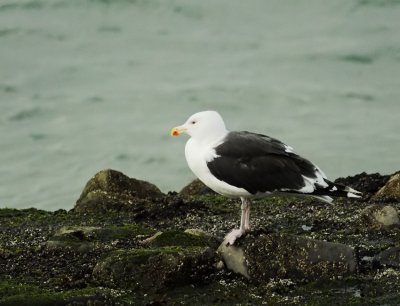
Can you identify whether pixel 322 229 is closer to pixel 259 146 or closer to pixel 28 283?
pixel 259 146

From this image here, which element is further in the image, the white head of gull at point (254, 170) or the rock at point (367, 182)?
the rock at point (367, 182)

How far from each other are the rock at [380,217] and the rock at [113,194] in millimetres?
3143

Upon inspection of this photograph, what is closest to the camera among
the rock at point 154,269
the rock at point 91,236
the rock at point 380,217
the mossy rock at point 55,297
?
the mossy rock at point 55,297

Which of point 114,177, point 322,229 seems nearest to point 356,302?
point 322,229

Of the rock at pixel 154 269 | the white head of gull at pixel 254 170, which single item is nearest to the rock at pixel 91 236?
the rock at pixel 154 269

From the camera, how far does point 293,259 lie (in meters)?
8.84

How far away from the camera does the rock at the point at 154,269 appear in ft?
28.6

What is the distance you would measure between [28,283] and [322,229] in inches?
124

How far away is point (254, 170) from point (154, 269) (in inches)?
54.1

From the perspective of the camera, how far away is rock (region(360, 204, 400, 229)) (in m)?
10.1

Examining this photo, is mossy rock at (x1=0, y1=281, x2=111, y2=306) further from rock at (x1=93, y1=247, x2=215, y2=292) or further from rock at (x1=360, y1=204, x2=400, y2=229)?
rock at (x1=360, y1=204, x2=400, y2=229)

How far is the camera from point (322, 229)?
1045cm

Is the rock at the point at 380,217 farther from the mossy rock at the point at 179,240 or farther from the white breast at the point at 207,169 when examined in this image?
the mossy rock at the point at 179,240

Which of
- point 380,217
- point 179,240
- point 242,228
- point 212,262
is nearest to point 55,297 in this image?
point 212,262
